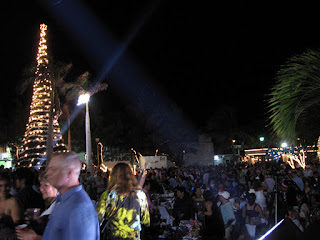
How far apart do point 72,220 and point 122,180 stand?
84.1 inches

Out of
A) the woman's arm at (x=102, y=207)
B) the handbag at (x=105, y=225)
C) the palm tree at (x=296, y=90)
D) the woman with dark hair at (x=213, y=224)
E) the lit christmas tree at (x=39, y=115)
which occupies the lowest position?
the woman with dark hair at (x=213, y=224)

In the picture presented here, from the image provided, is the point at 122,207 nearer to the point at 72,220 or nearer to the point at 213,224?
the point at 72,220

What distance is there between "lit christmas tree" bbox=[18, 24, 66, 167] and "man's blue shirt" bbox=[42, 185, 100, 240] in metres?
20.4

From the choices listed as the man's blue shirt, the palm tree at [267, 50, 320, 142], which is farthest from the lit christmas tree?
the man's blue shirt

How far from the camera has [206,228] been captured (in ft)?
18.7

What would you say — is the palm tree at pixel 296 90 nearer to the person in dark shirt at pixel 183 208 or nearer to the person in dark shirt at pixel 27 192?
the person in dark shirt at pixel 27 192

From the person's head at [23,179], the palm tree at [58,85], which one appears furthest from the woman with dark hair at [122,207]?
the palm tree at [58,85]

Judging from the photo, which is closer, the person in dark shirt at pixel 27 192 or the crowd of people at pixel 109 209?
the crowd of people at pixel 109 209

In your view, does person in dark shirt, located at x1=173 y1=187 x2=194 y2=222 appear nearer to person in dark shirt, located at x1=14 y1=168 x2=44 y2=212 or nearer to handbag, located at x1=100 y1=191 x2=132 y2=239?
person in dark shirt, located at x1=14 y1=168 x2=44 y2=212


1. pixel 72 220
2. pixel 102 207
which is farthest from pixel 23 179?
pixel 72 220

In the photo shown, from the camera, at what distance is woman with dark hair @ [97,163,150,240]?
396cm

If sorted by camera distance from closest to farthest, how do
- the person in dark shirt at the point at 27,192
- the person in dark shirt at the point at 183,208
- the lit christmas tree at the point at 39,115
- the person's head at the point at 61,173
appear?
the person's head at the point at 61,173, the person in dark shirt at the point at 27,192, the person in dark shirt at the point at 183,208, the lit christmas tree at the point at 39,115

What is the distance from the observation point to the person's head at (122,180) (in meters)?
4.15

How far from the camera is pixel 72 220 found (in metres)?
2.04
